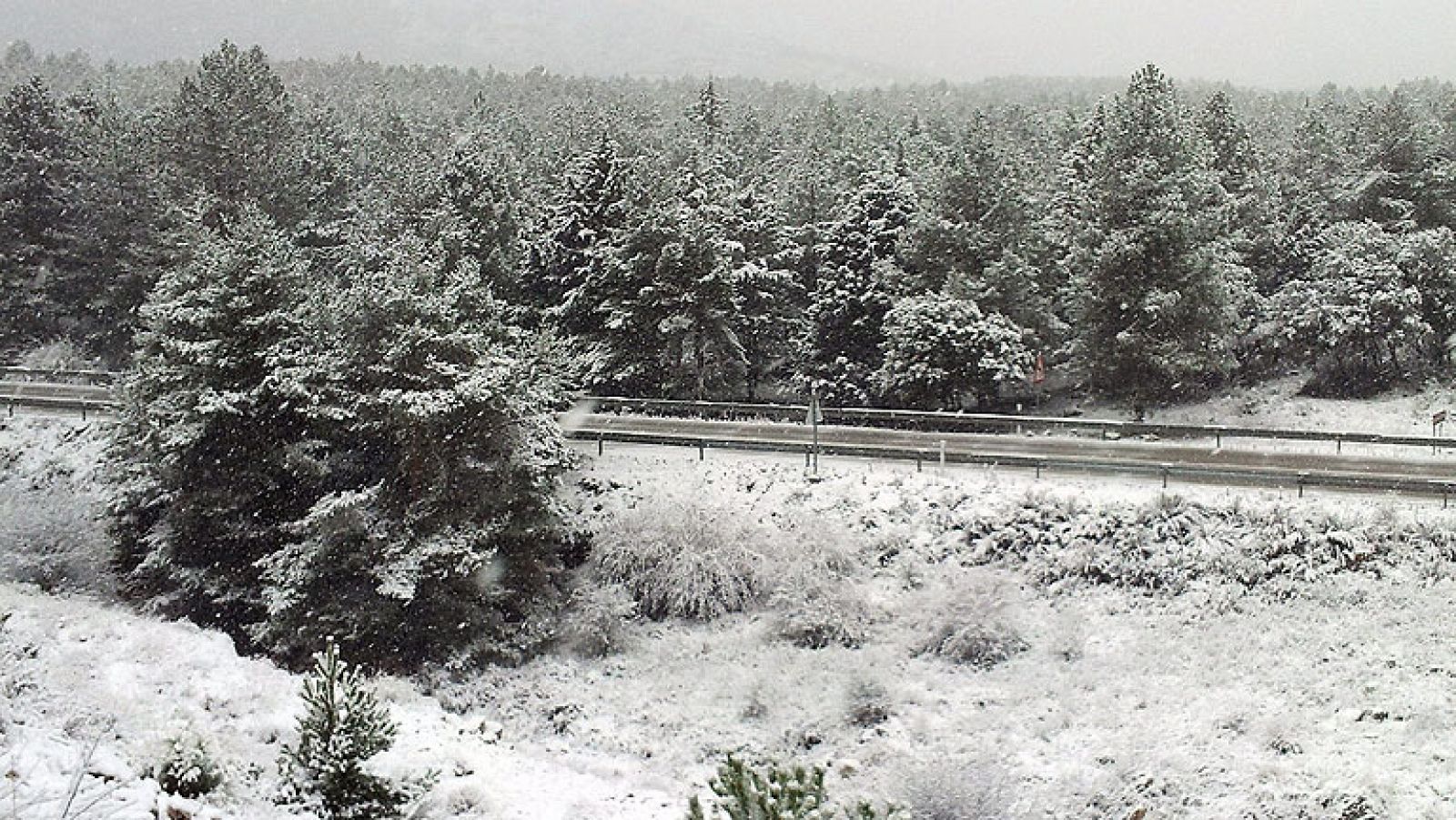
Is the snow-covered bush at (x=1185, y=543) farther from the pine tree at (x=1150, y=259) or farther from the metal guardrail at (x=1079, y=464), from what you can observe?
the pine tree at (x=1150, y=259)

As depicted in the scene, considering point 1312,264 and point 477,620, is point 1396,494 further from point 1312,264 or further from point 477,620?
point 1312,264

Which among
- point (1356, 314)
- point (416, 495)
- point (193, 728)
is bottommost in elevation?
point (193, 728)

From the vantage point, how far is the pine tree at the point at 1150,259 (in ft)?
123

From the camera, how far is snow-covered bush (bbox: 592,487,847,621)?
83.7ft

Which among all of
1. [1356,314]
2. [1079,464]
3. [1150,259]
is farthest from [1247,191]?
[1079,464]

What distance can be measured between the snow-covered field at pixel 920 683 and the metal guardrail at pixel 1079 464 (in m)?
0.62

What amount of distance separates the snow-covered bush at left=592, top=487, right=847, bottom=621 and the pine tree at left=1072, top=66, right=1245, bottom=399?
1785 centimetres

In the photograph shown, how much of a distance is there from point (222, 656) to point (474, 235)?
25061mm

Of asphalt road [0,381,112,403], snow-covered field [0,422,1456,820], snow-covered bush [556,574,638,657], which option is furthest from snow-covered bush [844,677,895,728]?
asphalt road [0,381,112,403]

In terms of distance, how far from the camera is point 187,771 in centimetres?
1112

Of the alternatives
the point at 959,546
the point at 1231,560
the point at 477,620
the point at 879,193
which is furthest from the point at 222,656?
the point at 879,193

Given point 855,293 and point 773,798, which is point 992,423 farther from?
point 773,798

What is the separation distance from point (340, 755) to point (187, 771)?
1.92 metres

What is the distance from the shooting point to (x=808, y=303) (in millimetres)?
47656
